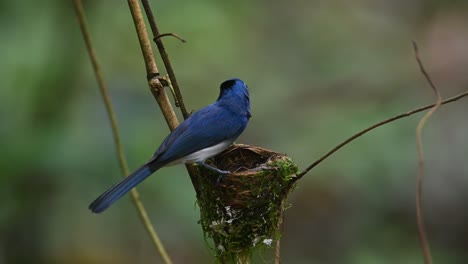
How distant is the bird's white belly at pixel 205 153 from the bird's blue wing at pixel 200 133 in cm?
1

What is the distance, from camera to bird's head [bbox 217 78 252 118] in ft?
12.0

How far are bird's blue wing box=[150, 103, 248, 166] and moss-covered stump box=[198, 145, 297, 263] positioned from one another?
0.27 metres

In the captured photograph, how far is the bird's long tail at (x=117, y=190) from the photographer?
291 cm

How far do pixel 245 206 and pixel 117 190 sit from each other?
508mm

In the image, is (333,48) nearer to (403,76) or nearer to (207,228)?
(403,76)

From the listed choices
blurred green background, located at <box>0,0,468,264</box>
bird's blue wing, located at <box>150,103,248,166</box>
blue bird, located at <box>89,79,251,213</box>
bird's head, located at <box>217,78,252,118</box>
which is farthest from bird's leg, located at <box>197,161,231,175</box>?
blurred green background, located at <box>0,0,468,264</box>

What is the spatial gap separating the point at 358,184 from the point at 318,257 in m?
0.95

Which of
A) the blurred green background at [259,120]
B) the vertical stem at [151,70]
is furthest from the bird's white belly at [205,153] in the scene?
the blurred green background at [259,120]

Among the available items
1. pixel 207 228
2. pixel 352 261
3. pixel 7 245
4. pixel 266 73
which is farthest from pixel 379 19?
pixel 207 228

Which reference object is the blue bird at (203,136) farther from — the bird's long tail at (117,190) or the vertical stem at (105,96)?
the vertical stem at (105,96)

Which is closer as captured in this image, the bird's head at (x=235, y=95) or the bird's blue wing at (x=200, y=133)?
the bird's blue wing at (x=200, y=133)

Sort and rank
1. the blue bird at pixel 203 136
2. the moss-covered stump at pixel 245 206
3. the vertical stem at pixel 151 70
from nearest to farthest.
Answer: the vertical stem at pixel 151 70 → the moss-covered stump at pixel 245 206 → the blue bird at pixel 203 136

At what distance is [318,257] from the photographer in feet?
23.1

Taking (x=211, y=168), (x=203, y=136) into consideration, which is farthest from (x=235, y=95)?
(x=211, y=168)
